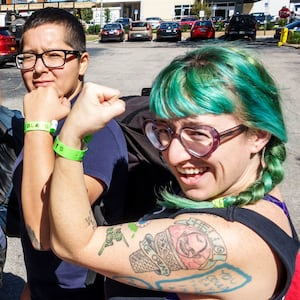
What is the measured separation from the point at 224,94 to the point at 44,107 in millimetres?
564

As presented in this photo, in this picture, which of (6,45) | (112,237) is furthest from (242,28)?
(112,237)

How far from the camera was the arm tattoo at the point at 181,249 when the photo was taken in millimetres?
1059

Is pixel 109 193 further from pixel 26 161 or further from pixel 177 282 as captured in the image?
pixel 177 282

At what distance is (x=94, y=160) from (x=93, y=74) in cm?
1233

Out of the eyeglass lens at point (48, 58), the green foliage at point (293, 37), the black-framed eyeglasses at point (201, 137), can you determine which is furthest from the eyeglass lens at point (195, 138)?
the green foliage at point (293, 37)

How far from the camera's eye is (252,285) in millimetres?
1101

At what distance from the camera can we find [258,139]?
1191 mm

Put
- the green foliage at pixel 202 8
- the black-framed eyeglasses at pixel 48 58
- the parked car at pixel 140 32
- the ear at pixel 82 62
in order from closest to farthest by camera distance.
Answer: the black-framed eyeglasses at pixel 48 58, the ear at pixel 82 62, the parked car at pixel 140 32, the green foliage at pixel 202 8

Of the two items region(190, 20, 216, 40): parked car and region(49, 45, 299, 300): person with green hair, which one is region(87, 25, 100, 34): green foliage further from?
region(49, 45, 299, 300): person with green hair

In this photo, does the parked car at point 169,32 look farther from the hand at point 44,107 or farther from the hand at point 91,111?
the hand at point 91,111

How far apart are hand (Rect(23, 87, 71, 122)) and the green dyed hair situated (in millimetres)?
319

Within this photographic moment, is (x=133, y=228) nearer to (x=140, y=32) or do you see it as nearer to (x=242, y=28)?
(x=242, y=28)

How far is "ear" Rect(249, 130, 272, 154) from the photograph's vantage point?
1.18m

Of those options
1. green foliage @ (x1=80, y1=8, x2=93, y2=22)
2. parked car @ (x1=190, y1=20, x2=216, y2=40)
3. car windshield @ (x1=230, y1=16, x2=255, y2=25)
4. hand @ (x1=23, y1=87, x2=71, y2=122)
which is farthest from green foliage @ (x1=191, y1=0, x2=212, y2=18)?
hand @ (x1=23, y1=87, x2=71, y2=122)
